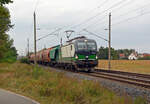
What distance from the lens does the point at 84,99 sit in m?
9.49

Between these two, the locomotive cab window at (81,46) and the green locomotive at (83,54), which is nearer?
the green locomotive at (83,54)

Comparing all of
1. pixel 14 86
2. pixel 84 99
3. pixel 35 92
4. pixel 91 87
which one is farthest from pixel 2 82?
pixel 84 99

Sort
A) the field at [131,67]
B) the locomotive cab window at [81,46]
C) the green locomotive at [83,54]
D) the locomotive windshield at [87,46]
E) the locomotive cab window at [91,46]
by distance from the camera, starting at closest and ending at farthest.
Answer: the green locomotive at [83,54], the locomotive cab window at [81,46], the locomotive windshield at [87,46], the locomotive cab window at [91,46], the field at [131,67]

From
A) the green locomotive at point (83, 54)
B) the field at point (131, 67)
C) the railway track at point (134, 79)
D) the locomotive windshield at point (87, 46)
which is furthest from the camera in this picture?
the field at point (131, 67)

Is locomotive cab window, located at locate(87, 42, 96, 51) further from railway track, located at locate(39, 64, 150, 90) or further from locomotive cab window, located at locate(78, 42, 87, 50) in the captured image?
railway track, located at locate(39, 64, 150, 90)

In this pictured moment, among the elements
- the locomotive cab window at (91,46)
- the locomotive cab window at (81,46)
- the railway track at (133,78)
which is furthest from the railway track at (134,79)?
the locomotive cab window at (91,46)

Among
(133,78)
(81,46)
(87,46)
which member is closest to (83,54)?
(81,46)

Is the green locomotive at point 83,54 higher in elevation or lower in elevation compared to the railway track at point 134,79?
higher

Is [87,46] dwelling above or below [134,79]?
above

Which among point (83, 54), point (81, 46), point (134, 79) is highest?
point (81, 46)

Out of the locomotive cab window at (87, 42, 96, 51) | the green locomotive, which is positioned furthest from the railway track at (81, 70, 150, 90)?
the locomotive cab window at (87, 42, 96, 51)

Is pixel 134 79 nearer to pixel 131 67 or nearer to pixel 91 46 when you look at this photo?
pixel 91 46

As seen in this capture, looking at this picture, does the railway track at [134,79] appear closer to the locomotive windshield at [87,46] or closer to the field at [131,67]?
the locomotive windshield at [87,46]

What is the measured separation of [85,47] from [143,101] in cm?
1637
